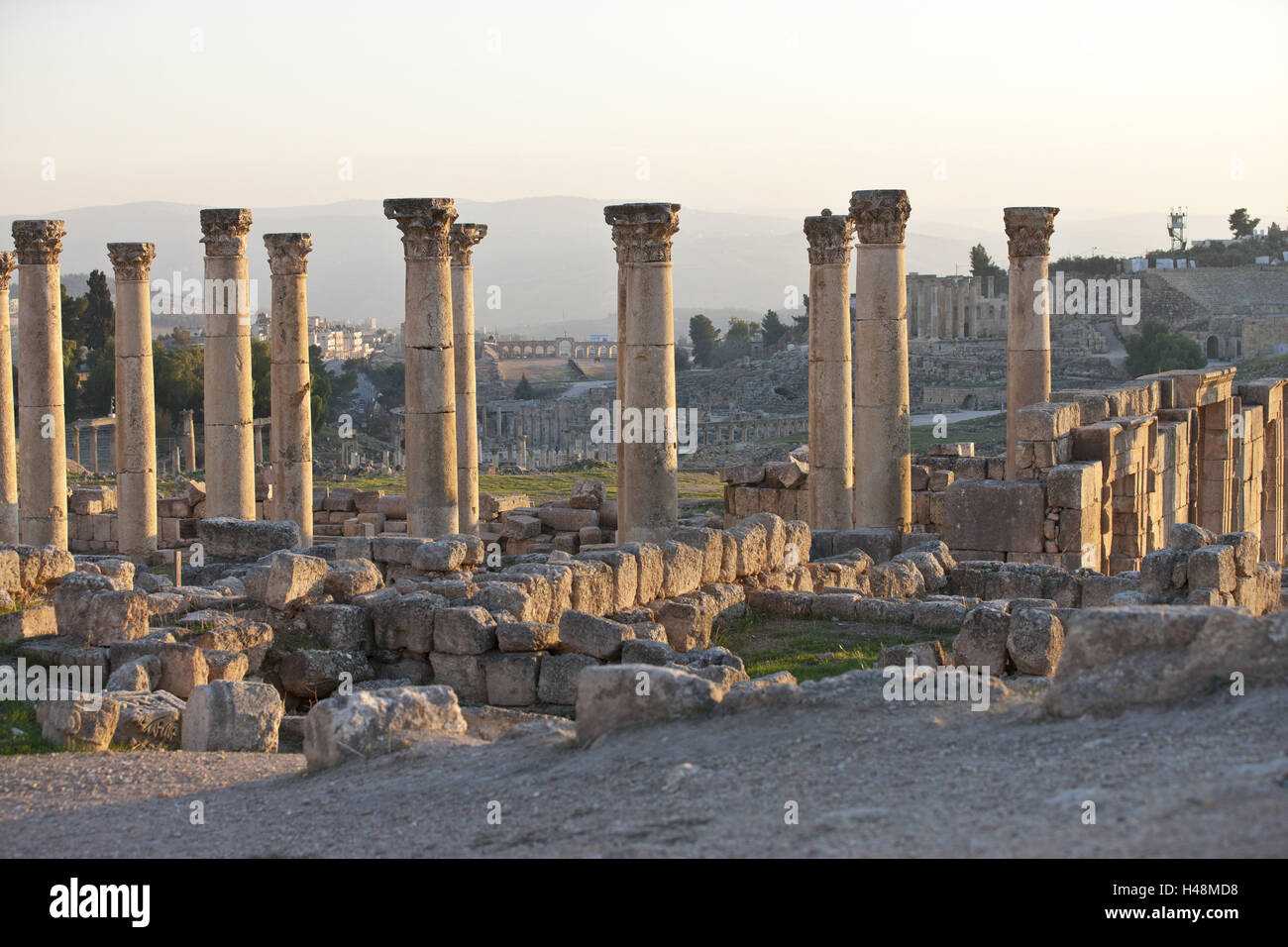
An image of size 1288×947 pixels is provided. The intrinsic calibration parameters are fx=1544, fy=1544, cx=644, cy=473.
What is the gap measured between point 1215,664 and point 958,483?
12899 millimetres

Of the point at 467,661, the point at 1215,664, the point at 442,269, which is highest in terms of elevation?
the point at 442,269

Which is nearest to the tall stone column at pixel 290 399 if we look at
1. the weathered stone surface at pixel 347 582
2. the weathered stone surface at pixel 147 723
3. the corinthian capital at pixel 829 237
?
the corinthian capital at pixel 829 237

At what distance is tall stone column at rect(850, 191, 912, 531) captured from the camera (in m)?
22.5

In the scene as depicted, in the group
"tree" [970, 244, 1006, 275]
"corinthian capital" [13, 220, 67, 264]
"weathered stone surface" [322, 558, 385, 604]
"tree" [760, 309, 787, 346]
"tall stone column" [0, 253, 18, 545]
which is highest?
"tree" [970, 244, 1006, 275]

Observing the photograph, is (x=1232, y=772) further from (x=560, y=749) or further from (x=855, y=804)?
(x=560, y=749)

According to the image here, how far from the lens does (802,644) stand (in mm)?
16359

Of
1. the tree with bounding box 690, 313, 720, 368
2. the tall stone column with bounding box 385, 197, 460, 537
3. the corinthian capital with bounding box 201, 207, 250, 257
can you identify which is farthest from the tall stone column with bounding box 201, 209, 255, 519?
the tree with bounding box 690, 313, 720, 368

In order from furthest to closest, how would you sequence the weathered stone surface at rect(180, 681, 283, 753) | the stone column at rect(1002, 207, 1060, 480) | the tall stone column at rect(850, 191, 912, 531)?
the stone column at rect(1002, 207, 1060, 480) → the tall stone column at rect(850, 191, 912, 531) → the weathered stone surface at rect(180, 681, 283, 753)

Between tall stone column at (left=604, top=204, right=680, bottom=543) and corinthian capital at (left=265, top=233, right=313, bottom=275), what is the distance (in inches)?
288

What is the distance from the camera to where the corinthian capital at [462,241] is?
2581 cm

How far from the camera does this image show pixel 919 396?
277ft

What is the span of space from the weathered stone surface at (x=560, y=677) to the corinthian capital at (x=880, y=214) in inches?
413

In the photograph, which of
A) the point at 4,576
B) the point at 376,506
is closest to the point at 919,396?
the point at 376,506

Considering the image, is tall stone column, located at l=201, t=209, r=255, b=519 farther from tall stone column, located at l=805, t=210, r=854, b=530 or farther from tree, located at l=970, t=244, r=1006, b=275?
tree, located at l=970, t=244, r=1006, b=275
